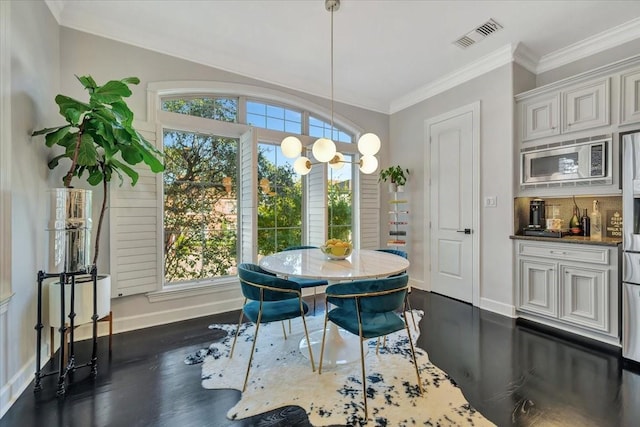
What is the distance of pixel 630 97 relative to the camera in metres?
2.63

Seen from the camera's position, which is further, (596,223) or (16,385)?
(596,223)

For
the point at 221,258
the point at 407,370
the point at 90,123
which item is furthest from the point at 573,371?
the point at 90,123

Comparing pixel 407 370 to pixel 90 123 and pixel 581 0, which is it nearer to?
pixel 90 123

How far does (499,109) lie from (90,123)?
158 inches

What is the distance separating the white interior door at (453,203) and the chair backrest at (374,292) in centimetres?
226

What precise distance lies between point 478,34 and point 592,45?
122 cm

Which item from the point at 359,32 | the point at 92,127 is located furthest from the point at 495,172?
the point at 92,127

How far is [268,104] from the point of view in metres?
3.90

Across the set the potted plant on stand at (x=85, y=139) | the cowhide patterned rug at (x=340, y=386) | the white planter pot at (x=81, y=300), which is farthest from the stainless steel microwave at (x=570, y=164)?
the white planter pot at (x=81, y=300)

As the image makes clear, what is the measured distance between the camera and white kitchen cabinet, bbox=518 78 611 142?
2.80 metres

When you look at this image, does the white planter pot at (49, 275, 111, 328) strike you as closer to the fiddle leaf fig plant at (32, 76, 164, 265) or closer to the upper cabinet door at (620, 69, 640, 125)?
the fiddle leaf fig plant at (32, 76, 164, 265)

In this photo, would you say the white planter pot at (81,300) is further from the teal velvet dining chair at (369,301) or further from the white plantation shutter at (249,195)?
the teal velvet dining chair at (369,301)

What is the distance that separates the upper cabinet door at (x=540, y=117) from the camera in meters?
3.09

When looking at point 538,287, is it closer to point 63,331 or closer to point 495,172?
point 495,172
